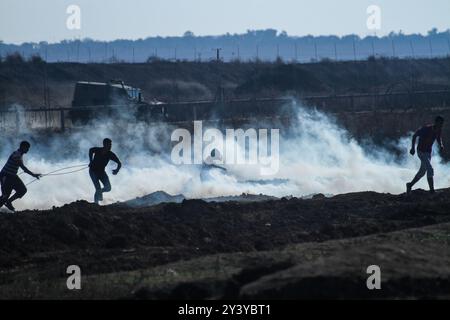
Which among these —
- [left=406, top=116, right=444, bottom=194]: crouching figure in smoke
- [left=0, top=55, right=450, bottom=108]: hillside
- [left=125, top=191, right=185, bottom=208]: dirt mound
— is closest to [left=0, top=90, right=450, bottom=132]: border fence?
[left=0, top=55, right=450, bottom=108]: hillside

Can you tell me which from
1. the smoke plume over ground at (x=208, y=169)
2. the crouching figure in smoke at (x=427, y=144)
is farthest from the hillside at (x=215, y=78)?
the crouching figure in smoke at (x=427, y=144)

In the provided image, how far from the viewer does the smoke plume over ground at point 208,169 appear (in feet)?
Result: 92.0

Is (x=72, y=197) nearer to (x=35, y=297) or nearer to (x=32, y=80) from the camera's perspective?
(x=35, y=297)

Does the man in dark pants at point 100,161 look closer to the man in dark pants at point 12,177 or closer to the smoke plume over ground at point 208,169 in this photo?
the man in dark pants at point 12,177

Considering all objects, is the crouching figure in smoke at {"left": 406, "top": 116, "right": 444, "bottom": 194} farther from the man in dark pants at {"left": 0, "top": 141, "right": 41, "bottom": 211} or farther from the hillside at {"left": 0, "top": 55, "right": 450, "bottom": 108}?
the hillside at {"left": 0, "top": 55, "right": 450, "bottom": 108}

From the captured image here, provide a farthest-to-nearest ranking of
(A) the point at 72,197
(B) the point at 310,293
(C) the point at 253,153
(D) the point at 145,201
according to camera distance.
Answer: (C) the point at 253,153 → (A) the point at 72,197 → (D) the point at 145,201 → (B) the point at 310,293

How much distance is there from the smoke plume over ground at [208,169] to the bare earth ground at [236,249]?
7270 millimetres

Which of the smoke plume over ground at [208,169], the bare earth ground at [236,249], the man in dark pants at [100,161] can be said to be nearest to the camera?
the bare earth ground at [236,249]

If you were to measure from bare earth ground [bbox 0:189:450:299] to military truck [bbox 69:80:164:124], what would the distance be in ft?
66.4

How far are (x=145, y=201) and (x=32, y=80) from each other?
1851 inches

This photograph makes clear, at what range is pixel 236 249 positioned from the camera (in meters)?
15.4

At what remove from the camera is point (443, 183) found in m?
31.8
